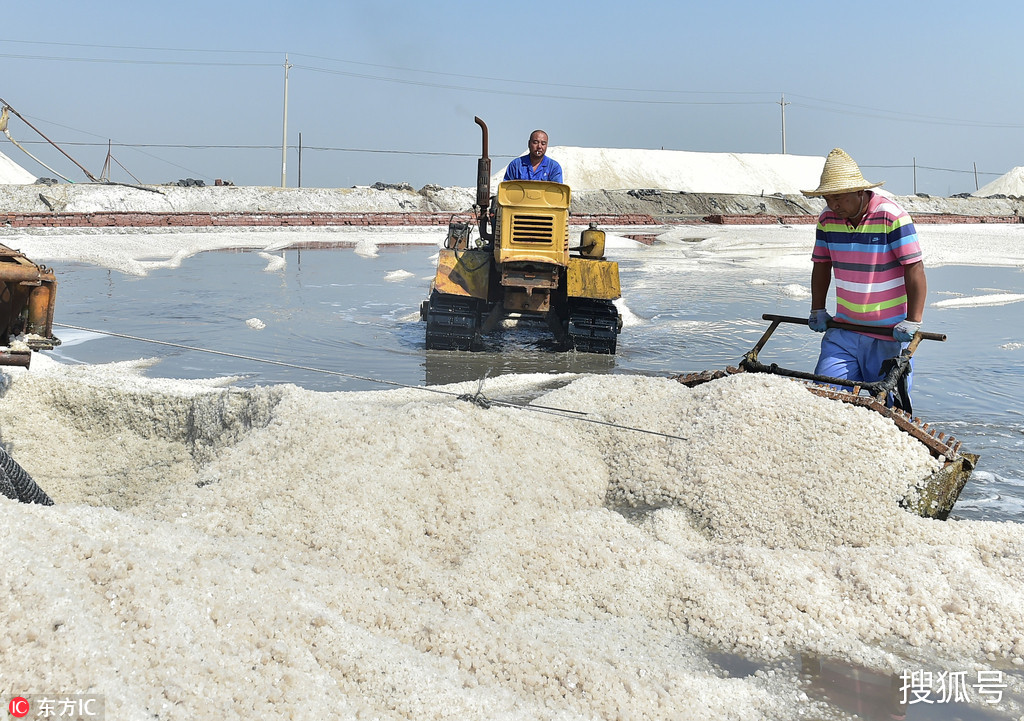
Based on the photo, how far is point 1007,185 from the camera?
264 feet

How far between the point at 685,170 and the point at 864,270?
2300 inches

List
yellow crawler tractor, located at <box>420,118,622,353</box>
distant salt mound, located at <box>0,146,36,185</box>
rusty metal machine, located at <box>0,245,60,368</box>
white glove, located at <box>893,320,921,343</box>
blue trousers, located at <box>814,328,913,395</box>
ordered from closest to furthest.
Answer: white glove, located at <box>893,320,921,343</box> → blue trousers, located at <box>814,328,913,395</box> → rusty metal machine, located at <box>0,245,60,368</box> → yellow crawler tractor, located at <box>420,118,622,353</box> → distant salt mound, located at <box>0,146,36,185</box>

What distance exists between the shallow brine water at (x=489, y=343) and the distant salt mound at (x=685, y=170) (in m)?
38.8

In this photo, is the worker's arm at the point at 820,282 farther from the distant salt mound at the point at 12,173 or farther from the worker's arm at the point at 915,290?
the distant salt mound at the point at 12,173

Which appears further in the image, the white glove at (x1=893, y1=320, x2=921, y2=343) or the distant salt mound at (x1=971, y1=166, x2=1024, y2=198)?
the distant salt mound at (x1=971, y1=166, x2=1024, y2=198)

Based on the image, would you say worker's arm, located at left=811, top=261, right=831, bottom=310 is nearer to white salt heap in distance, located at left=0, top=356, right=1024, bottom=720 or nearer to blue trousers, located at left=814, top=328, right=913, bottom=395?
blue trousers, located at left=814, top=328, right=913, bottom=395

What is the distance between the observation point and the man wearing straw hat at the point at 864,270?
3842mm

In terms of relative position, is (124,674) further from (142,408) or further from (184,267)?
(184,267)

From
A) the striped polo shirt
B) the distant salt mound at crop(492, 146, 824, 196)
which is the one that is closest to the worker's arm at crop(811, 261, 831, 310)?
the striped polo shirt

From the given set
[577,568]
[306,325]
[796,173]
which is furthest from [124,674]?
[796,173]

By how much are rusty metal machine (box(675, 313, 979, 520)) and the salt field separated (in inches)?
3.2

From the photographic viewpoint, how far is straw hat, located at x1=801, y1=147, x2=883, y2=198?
3.83 metres

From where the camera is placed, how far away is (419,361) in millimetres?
7836

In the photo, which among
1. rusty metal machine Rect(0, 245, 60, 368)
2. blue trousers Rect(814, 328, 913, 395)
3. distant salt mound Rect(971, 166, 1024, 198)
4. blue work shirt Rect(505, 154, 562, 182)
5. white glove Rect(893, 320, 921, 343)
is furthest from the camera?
distant salt mound Rect(971, 166, 1024, 198)
